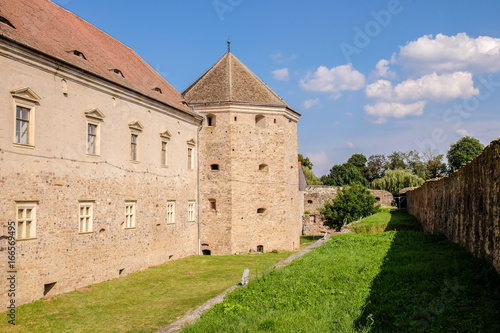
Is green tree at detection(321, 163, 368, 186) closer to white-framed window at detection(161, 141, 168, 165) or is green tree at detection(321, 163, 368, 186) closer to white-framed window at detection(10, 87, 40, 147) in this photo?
white-framed window at detection(161, 141, 168, 165)

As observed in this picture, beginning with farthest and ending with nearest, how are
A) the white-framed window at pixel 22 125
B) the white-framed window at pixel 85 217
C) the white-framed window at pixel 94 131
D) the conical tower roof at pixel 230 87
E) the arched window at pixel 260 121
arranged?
the arched window at pixel 260 121 → the conical tower roof at pixel 230 87 → the white-framed window at pixel 94 131 → the white-framed window at pixel 85 217 → the white-framed window at pixel 22 125

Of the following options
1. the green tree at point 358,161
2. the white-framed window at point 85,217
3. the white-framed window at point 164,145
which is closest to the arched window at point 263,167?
the white-framed window at point 164,145

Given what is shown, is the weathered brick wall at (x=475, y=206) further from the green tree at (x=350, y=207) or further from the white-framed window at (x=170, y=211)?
the green tree at (x=350, y=207)

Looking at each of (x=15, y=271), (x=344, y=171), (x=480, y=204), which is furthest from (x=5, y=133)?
(x=344, y=171)

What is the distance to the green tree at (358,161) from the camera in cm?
9375

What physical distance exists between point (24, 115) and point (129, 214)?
265 inches

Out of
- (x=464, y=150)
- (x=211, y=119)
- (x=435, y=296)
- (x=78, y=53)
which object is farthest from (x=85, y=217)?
(x=464, y=150)

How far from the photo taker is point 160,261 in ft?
71.1

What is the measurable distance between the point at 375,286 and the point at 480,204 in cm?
321

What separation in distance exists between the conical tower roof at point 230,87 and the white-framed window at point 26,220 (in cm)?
1510

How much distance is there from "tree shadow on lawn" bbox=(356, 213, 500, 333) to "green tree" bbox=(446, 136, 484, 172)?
65360mm

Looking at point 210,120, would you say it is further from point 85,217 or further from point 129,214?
point 85,217

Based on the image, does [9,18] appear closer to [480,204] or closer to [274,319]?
[274,319]

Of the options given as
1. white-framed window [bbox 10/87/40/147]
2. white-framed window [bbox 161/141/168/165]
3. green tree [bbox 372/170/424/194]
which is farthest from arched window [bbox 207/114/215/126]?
green tree [bbox 372/170/424/194]
